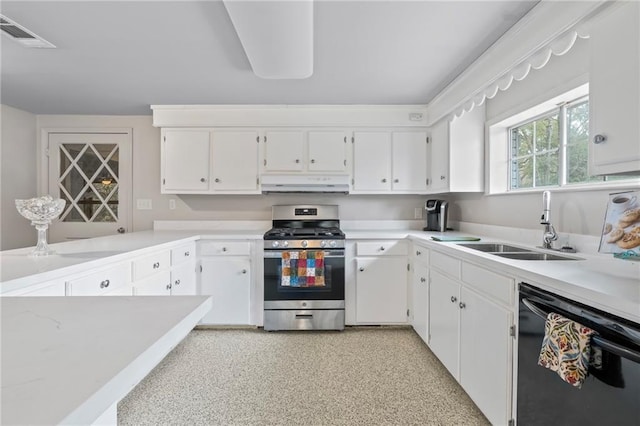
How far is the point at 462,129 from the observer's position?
2.70 meters

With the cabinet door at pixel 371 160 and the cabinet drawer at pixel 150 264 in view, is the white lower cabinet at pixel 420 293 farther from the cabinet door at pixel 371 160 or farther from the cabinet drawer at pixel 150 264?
the cabinet drawer at pixel 150 264

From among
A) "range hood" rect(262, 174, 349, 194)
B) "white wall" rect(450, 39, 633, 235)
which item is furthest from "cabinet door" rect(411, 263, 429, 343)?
"range hood" rect(262, 174, 349, 194)

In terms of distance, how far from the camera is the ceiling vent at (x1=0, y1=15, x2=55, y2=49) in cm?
170

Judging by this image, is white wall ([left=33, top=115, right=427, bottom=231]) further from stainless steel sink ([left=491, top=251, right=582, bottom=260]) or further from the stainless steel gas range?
stainless steel sink ([left=491, top=251, right=582, bottom=260])

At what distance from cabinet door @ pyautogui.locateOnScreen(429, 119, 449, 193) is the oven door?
46.6 inches

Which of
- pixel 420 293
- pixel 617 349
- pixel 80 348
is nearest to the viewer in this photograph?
pixel 80 348

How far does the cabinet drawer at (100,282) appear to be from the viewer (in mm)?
1465

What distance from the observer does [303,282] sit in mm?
2736

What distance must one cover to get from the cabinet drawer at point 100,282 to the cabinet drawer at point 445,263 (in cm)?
208

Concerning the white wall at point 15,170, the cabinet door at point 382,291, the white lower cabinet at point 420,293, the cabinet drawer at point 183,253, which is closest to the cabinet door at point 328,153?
the cabinet door at point 382,291

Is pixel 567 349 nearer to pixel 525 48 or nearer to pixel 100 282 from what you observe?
pixel 525 48

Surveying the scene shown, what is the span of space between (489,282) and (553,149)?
1.23 m

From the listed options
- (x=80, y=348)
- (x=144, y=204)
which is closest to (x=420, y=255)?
(x=80, y=348)

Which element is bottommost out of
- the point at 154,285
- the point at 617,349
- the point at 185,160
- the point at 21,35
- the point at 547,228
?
the point at 154,285
